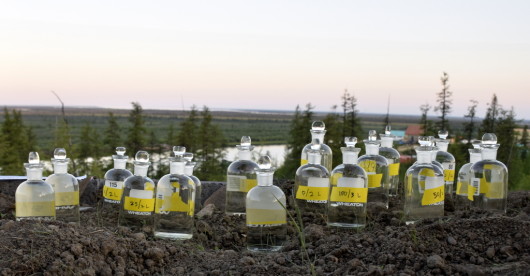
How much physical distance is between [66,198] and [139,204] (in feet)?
1.91

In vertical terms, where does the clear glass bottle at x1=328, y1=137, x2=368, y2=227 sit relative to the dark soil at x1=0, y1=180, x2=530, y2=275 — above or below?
above

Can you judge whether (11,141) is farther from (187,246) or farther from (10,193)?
(187,246)

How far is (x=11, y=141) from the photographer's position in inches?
612

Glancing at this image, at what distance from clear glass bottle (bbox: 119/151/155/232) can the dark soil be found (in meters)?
0.36

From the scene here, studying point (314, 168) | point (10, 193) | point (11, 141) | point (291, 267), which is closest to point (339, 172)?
point (314, 168)

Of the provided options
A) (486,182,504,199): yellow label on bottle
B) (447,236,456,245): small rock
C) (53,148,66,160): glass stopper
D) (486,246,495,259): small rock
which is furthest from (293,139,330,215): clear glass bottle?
(53,148,66,160): glass stopper

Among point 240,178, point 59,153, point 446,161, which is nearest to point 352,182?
point 240,178

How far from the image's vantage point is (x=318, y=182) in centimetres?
425

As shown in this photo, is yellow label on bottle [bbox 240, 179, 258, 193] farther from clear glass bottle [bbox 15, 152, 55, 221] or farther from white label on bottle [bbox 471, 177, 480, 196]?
white label on bottle [bbox 471, 177, 480, 196]

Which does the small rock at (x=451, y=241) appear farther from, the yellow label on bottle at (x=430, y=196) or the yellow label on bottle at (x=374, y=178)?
the yellow label on bottle at (x=374, y=178)

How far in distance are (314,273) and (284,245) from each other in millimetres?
808

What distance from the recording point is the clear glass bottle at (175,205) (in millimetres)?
3820

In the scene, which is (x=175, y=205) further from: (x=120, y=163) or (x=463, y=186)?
(x=463, y=186)

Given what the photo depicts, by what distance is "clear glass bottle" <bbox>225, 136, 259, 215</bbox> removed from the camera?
15.0 feet
